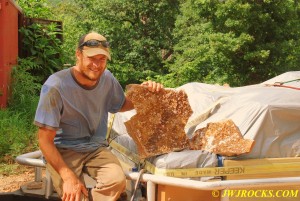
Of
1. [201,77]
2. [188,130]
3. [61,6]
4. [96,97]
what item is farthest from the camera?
[61,6]

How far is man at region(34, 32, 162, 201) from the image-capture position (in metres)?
3.06

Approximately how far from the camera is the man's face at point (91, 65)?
316cm

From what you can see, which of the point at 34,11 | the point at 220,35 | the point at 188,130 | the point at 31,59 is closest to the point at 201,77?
the point at 220,35

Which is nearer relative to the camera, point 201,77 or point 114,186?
point 114,186

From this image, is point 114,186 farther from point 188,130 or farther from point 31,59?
point 31,59

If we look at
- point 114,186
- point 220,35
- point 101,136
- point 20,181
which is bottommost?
point 20,181

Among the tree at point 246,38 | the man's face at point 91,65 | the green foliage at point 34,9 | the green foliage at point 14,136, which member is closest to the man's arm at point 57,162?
the man's face at point 91,65

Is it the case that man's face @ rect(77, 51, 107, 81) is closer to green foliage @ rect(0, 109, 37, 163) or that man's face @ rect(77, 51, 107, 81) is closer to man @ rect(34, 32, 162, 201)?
man @ rect(34, 32, 162, 201)

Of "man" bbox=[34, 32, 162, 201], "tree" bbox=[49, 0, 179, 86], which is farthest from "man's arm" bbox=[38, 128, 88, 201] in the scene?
"tree" bbox=[49, 0, 179, 86]

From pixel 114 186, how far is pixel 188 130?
3.34ft

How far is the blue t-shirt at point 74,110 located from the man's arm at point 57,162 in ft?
0.21

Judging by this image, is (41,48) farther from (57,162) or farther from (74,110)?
(57,162)

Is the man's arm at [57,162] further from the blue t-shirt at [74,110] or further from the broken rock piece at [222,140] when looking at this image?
the broken rock piece at [222,140]

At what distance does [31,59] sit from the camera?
977cm
